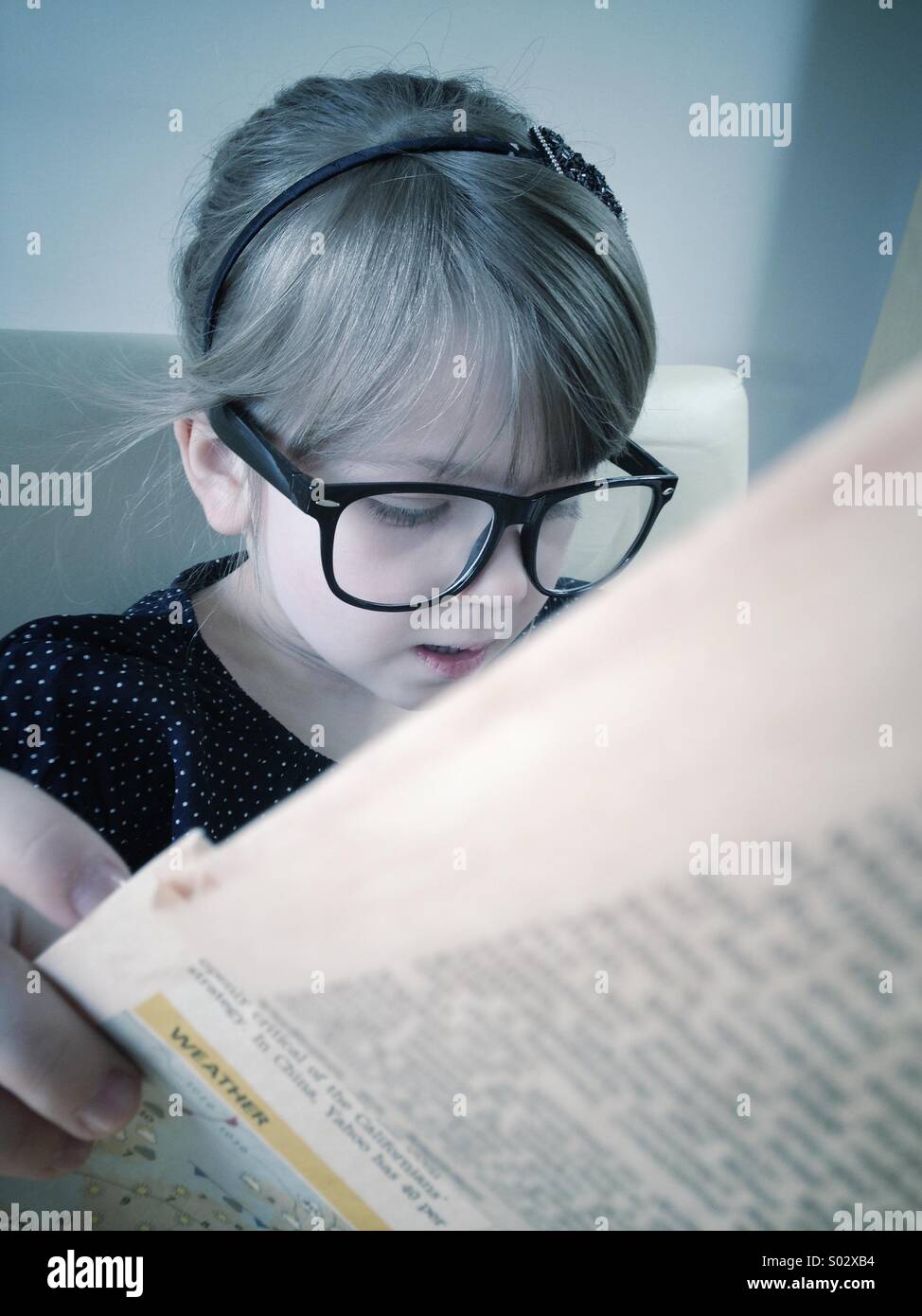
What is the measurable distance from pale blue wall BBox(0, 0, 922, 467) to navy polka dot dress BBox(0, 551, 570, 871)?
0.30 metres

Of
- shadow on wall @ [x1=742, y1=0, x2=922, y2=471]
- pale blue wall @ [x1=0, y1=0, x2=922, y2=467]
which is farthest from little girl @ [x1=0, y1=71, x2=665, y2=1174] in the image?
shadow on wall @ [x1=742, y1=0, x2=922, y2=471]

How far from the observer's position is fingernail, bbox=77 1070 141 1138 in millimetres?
300

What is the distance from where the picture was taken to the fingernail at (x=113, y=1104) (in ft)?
0.99

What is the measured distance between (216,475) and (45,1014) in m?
0.42

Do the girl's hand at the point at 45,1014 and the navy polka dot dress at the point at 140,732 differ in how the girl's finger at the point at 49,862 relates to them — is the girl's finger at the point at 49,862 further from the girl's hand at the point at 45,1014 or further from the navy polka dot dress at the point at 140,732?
the navy polka dot dress at the point at 140,732

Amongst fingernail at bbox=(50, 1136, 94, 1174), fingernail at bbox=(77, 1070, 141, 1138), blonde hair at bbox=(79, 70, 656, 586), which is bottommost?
fingernail at bbox=(50, 1136, 94, 1174)

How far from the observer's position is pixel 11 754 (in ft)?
1.78

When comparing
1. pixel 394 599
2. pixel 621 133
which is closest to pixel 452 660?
pixel 394 599

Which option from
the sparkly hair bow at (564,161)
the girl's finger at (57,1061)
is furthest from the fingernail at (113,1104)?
the sparkly hair bow at (564,161)

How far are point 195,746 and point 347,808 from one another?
1.22 feet

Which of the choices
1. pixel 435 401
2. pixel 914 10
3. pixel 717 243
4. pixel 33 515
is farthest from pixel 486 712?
pixel 914 10

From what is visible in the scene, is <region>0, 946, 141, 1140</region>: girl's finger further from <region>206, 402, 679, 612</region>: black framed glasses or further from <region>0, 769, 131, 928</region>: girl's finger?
<region>206, 402, 679, 612</region>: black framed glasses

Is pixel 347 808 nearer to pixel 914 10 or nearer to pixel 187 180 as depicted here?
pixel 187 180

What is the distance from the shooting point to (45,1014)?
277mm
